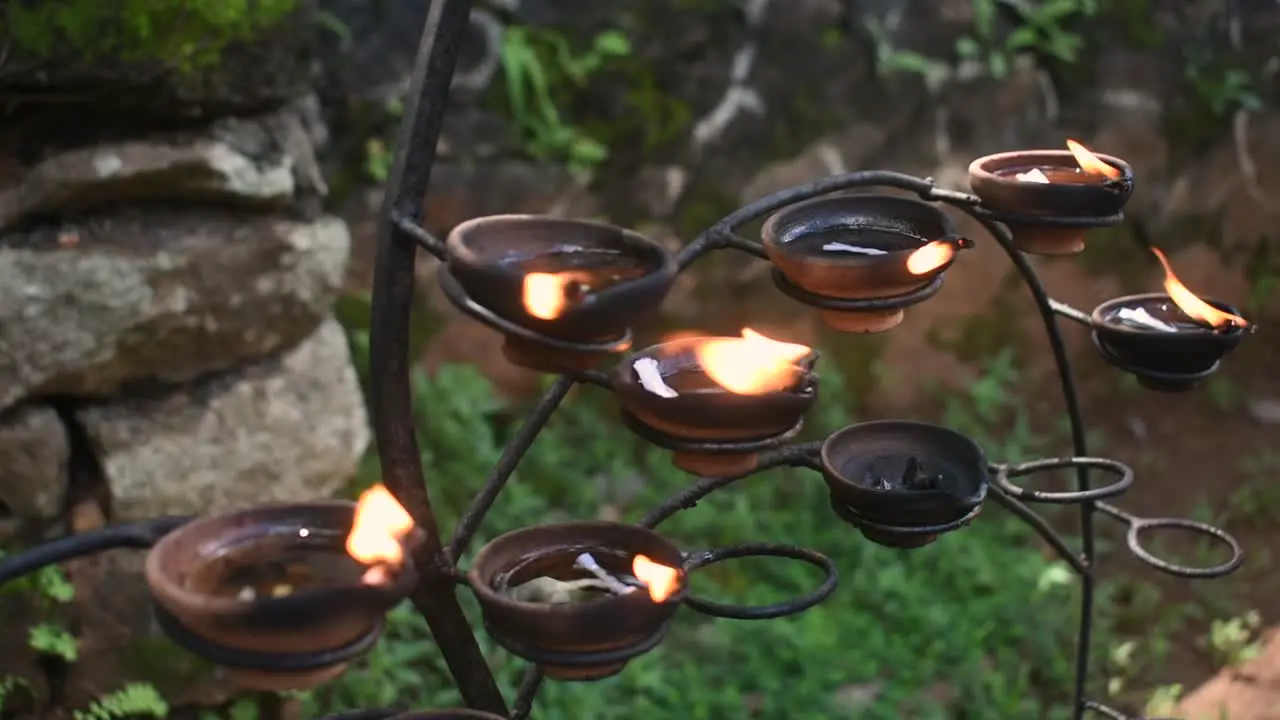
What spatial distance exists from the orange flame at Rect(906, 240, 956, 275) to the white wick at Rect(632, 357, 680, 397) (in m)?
0.28

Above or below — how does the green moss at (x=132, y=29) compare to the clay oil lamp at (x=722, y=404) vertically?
above

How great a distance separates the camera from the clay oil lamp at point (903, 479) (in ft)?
4.10

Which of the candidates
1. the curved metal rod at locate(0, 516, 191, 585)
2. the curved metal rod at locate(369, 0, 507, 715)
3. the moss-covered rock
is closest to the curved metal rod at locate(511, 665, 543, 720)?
the curved metal rod at locate(369, 0, 507, 715)

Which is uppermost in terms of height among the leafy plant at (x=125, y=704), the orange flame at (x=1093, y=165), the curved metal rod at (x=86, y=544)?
the orange flame at (x=1093, y=165)

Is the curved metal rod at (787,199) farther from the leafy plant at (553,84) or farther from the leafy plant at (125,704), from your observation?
the leafy plant at (553,84)

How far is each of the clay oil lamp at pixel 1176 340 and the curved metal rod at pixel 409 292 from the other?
0.88 meters

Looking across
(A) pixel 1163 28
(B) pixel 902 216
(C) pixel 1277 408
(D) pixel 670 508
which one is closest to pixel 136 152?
(D) pixel 670 508

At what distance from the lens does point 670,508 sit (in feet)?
4.43

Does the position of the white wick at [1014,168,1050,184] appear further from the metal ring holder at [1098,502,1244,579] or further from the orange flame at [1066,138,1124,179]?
the metal ring holder at [1098,502,1244,579]

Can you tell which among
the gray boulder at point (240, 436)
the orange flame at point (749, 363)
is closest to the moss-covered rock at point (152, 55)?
the gray boulder at point (240, 436)

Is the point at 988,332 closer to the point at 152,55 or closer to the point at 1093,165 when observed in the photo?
the point at 1093,165

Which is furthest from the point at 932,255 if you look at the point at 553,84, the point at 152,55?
the point at 553,84

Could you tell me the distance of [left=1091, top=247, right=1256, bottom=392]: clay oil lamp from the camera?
1.42m

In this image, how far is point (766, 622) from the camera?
2527mm
